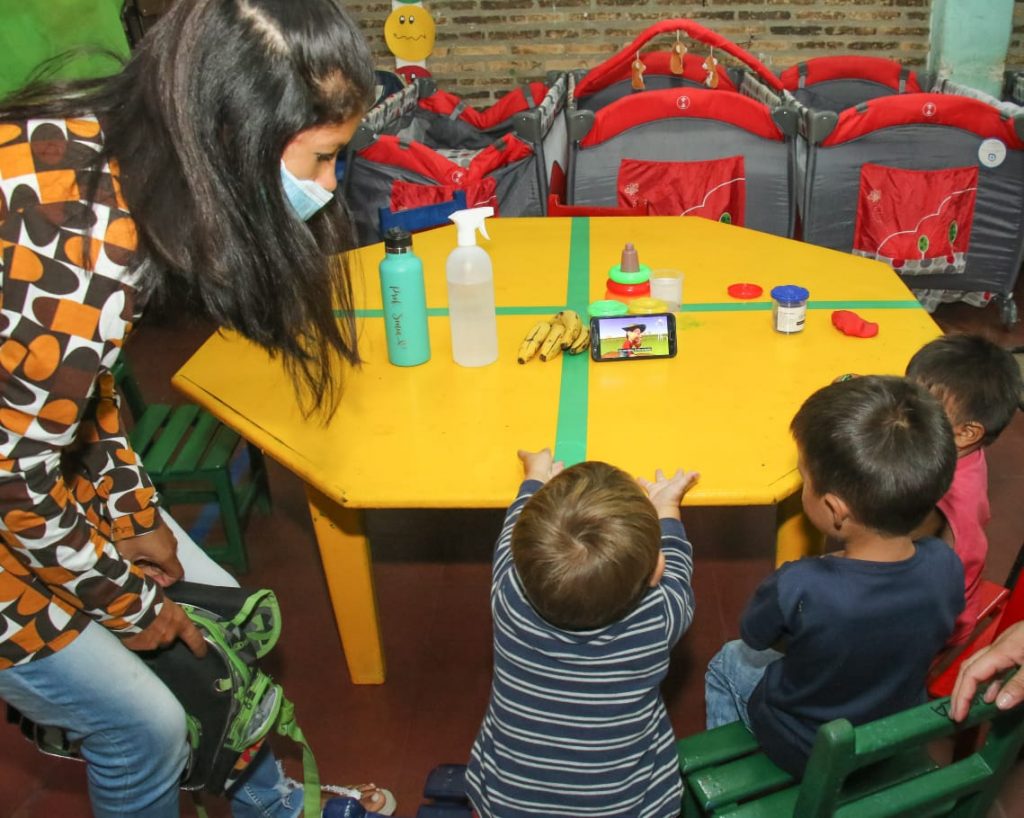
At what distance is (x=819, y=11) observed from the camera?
539 cm

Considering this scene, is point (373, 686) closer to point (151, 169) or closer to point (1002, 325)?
point (151, 169)

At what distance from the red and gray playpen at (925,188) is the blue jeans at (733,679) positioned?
2.73 metres

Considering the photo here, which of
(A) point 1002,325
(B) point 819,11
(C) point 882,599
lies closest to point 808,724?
(C) point 882,599

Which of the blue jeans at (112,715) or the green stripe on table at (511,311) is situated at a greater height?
the green stripe on table at (511,311)

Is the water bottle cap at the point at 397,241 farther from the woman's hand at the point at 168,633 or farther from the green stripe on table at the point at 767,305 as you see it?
the woman's hand at the point at 168,633

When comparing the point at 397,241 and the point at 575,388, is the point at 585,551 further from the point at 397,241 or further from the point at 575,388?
the point at 397,241

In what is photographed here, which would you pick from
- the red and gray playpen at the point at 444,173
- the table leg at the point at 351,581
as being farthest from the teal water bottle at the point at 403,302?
the red and gray playpen at the point at 444,173

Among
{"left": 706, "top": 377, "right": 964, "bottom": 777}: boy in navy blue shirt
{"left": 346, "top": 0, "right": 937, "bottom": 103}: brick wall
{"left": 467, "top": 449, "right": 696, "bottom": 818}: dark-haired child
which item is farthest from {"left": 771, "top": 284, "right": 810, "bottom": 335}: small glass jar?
{"left": 346, "top": 0, "right": 937, "bottom": 103}: brick wall

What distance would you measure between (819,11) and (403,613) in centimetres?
462

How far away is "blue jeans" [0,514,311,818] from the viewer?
126 cm

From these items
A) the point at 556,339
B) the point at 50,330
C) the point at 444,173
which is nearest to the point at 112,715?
the point at 50,330

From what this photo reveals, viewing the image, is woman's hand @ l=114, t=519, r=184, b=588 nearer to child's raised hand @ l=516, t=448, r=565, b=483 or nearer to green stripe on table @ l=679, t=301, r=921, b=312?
child's raised hand @ l=516, t=448, r=565, b=483

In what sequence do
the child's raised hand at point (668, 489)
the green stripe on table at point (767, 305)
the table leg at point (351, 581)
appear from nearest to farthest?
the child's raised hand at point (668, 489) < the table leg at point (351, 581) < the green stripe on table at point (767, 305)

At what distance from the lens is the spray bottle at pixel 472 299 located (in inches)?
74.9
